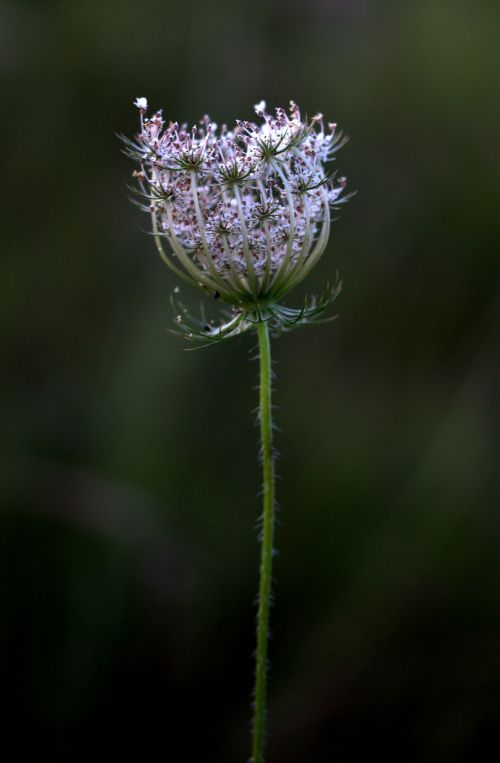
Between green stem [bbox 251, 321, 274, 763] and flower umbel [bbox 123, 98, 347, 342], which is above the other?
flower umbel [bbox 123, 98, 347, 342]

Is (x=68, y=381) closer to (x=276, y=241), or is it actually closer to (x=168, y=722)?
(x=168, y=722)

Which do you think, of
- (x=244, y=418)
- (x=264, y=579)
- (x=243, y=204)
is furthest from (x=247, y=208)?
(x=244, y=418)

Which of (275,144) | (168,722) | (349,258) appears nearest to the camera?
(275,144)

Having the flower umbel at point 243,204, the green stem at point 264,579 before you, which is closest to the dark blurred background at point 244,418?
the flower umbel at point 243,204

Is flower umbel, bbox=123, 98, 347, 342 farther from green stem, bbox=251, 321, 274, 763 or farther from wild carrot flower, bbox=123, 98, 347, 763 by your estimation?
green stem, bbox=251, 321, 274, 763

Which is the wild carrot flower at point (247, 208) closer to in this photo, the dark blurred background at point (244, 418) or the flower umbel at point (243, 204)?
the flower umbel at point (243, 204)

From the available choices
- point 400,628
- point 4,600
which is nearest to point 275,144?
point 400,628

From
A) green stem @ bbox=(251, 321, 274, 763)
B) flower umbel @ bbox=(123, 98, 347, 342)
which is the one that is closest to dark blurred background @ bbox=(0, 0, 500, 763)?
flower umbel @ bbox=(123, 98, 347, 342)
